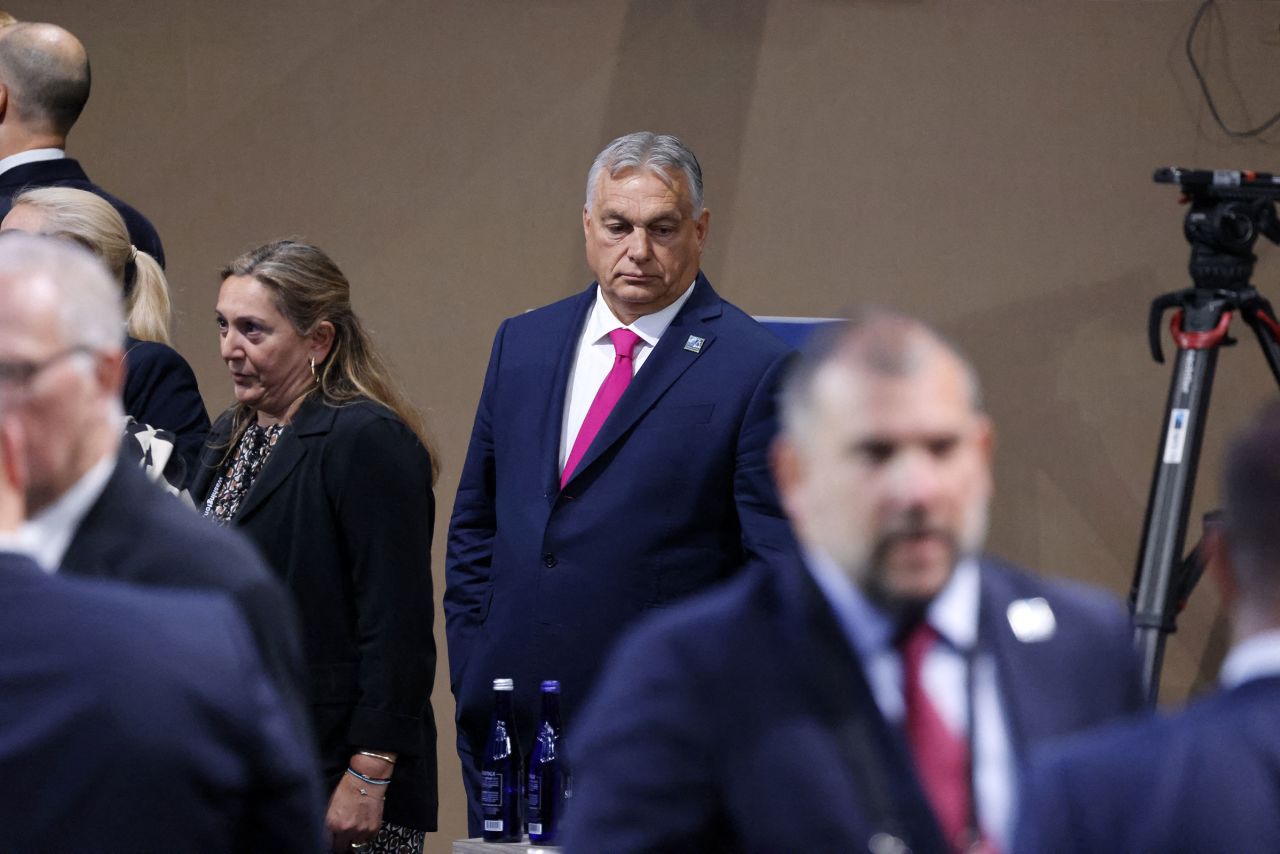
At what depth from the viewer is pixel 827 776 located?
129 centimetres

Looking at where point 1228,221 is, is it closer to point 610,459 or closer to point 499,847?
point 610,459

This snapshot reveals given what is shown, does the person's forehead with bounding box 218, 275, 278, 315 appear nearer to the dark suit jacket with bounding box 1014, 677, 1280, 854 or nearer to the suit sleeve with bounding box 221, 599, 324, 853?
the suit sleeve with bounding box 221, 599, 324, 853

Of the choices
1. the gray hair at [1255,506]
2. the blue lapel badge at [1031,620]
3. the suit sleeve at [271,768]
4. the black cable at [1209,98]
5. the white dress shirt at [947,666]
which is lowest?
the suit sleeve at [271,768]

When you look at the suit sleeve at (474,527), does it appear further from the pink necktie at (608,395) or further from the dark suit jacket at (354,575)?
the dark suit jacket at (354,575)

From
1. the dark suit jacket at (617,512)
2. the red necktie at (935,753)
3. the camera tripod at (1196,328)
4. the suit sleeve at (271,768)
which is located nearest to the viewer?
the red necktie at (935,753)

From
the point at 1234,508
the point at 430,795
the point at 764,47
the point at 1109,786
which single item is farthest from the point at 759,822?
the point at 764,47

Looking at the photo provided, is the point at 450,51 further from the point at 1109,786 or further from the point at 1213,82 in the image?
the point at 1109,786

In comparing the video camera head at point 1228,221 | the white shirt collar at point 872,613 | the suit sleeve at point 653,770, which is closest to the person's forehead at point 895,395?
the white shirt collar at point 872,613

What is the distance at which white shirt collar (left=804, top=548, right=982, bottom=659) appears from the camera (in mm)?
1316

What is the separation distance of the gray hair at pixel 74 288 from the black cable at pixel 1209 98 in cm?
412

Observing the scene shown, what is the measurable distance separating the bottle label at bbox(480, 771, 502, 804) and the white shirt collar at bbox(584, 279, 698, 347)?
0.89 m

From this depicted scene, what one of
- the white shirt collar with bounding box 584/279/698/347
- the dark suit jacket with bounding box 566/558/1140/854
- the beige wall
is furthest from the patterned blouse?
the beige wall

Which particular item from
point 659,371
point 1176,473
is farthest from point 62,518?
point 1176,473

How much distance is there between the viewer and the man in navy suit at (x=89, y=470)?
1.43 m
